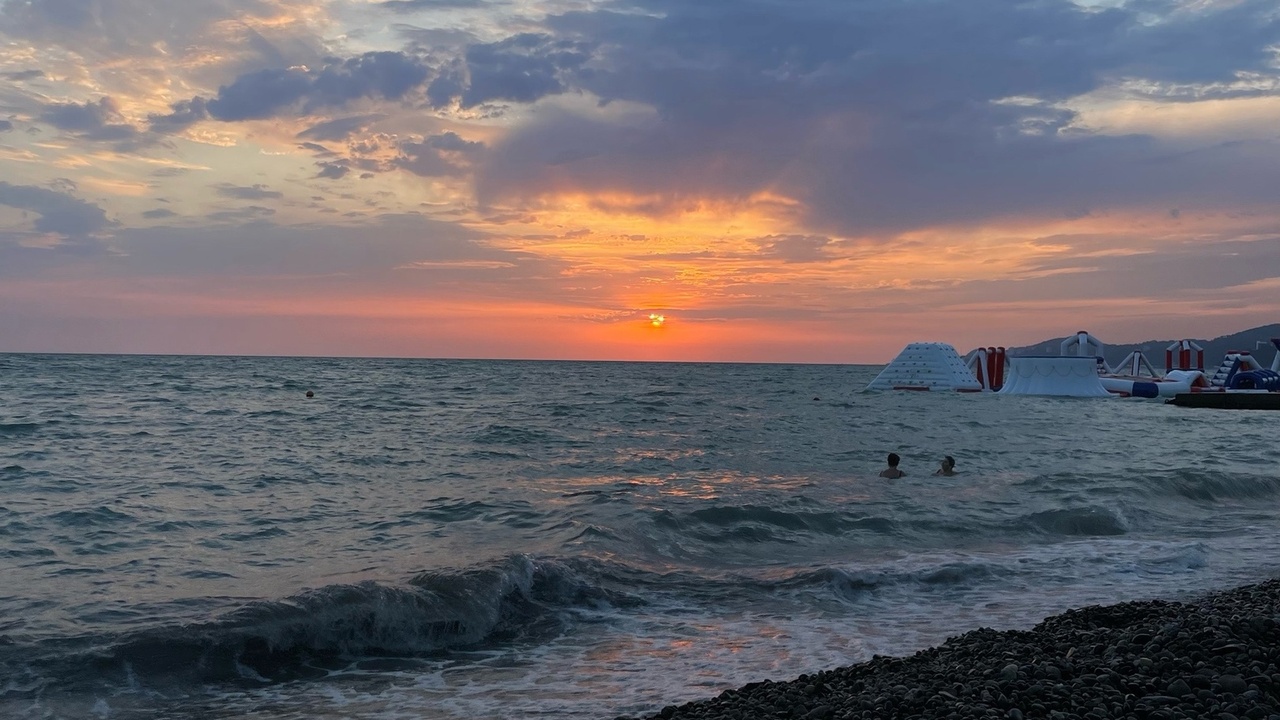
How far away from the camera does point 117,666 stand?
7430 millimetres

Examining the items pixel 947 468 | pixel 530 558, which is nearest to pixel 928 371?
pixel 947 468

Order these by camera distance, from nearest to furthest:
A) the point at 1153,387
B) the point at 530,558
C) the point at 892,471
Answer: the point at 530,558 → the point at 892,471 → the point at 1153,387

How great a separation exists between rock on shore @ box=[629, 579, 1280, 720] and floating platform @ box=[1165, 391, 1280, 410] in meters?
46.2

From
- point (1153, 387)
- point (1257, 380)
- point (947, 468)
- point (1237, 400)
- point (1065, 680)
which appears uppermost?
point (1257, 380)

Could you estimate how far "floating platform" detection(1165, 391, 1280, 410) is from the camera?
4584cm

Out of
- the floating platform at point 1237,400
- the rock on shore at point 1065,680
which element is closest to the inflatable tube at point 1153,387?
the floating platform at point 1237,400

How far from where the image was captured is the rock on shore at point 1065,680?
4961 mm

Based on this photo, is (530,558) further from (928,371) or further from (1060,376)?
(928,371)

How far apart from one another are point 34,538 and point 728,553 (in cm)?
905

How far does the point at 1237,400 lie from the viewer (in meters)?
46.0

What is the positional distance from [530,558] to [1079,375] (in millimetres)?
49462

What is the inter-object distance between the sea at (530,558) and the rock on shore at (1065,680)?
2.80 feet

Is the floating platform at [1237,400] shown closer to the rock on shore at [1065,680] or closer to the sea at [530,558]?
the sea at [530,558]

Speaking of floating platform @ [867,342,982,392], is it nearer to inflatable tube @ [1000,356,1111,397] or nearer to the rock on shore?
inflatable tube @ [1000,356,1111,397]
